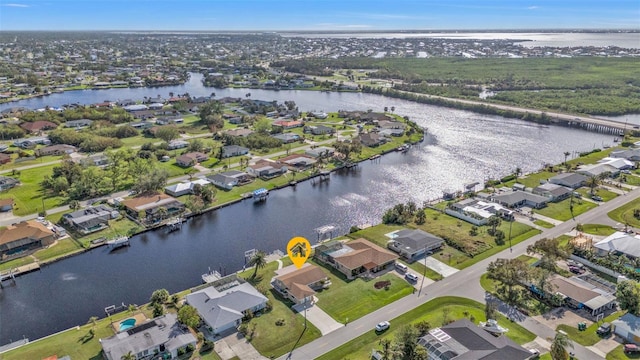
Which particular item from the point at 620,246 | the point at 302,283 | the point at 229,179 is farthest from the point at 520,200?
the point at 229,179

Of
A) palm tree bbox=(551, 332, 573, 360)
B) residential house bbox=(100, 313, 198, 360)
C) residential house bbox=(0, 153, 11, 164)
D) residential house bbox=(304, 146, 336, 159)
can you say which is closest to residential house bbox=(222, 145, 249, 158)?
residential house bbox=(304, 146, 336, 159)

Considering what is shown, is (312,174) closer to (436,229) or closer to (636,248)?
(436,229)

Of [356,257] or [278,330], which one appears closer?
[278,330]

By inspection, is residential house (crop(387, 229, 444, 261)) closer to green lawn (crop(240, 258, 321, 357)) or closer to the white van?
the white van

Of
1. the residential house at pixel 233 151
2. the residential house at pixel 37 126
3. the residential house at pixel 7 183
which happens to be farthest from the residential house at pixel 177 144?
the residential house at pixel 37 126

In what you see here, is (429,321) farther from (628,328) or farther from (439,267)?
(628,328)

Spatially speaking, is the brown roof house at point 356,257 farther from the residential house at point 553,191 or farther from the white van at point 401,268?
the residential house at point 553,191
